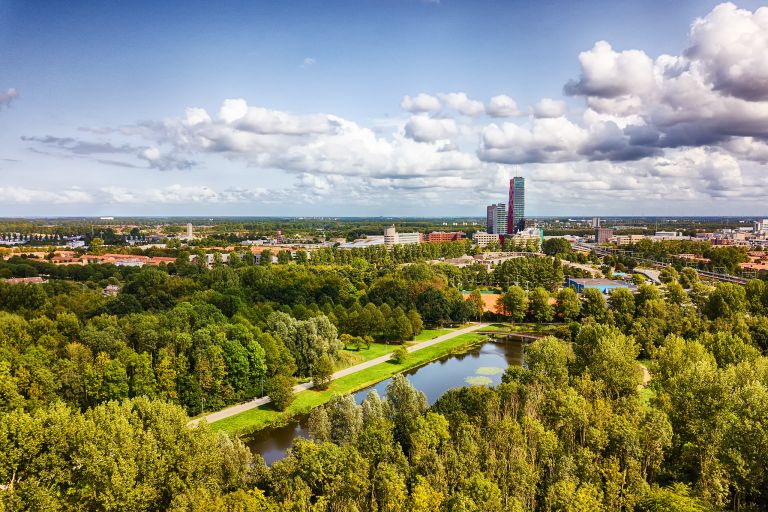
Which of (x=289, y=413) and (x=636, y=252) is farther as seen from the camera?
(x=636, y=252)

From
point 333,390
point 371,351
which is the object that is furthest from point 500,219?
point 333,390

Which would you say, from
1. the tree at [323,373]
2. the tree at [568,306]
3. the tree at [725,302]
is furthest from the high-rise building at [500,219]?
the tree at [323,373]

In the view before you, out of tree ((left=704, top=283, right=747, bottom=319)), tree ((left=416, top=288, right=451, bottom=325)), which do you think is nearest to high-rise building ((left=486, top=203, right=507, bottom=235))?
tree ((left=416, top=288, right=451, bottom=325))

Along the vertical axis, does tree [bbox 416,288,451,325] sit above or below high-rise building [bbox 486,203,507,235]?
below

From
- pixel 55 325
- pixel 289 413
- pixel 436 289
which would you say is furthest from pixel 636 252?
pixel 55 325

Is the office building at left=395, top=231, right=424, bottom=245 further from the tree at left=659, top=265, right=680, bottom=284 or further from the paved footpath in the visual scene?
the paved footpath

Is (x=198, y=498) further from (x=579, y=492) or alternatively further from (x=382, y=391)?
(x=382, y=391)

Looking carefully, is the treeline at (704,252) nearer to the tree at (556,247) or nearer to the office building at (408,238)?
the tree at (556,247)
